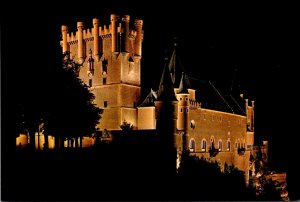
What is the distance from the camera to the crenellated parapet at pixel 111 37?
59.1m

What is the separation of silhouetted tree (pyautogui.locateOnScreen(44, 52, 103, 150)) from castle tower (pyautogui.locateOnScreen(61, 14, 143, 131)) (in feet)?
21.8

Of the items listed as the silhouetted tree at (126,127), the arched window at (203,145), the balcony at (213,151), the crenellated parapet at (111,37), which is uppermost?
the crenellated parapet at (111,37)

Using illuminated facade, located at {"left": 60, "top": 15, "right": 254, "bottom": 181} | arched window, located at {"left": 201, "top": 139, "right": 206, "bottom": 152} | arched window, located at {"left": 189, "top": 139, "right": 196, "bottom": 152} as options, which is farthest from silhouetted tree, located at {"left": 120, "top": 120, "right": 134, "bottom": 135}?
arched window, located at {"left": 201, "top": 139, "right": 206, "bottom": 152}

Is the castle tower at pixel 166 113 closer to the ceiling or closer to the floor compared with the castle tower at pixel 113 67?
closer to the floor

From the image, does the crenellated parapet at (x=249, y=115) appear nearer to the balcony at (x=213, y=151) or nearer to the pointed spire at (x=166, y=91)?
the balcony at (x=213, y=151)

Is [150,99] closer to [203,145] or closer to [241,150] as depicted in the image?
[203,145]

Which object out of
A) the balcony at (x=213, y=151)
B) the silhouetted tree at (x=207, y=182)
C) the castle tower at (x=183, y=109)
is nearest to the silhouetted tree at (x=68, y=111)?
the castle tower at (x=183, y=109)

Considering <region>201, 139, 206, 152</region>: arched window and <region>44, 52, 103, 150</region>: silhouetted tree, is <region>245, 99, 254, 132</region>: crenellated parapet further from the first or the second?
<region>44, 52, 103, 150</region>: silhouetted tree

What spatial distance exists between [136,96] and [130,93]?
1002 mm

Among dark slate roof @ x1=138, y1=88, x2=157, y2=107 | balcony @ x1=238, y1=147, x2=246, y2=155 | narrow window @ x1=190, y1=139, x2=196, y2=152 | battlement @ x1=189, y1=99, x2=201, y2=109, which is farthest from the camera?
balcony @ x1=238, y1=147, x2=246, y2=155

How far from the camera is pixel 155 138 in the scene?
49.3 meters

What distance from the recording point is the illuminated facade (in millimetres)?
53931

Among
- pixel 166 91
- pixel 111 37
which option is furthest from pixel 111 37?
pixel 166 91
